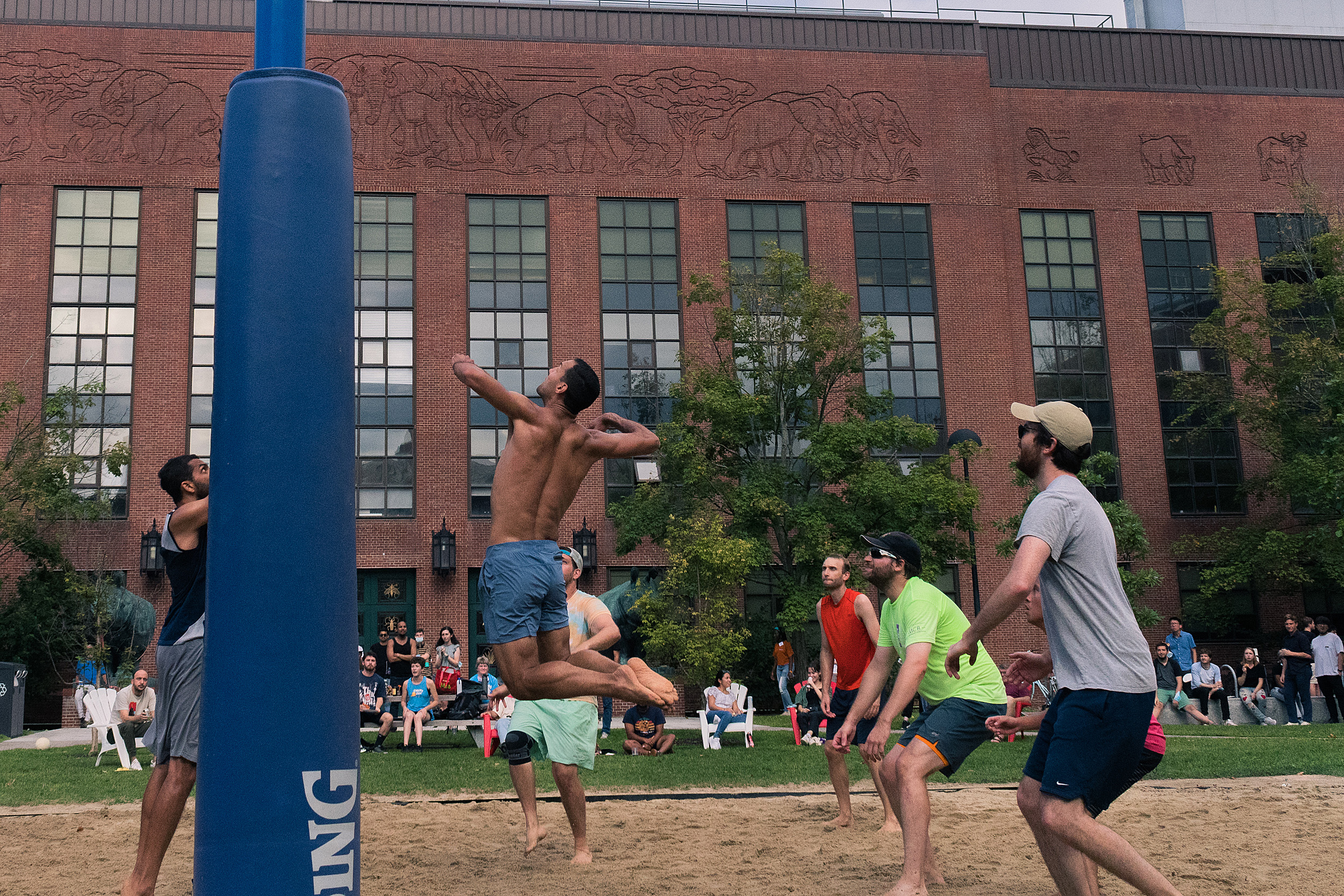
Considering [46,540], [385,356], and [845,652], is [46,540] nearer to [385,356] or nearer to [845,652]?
[385,356]

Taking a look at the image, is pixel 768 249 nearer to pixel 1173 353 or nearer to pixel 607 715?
pixel 607 715

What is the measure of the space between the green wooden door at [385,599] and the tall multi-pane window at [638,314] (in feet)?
19.4

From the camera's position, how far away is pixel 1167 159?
1357 inches

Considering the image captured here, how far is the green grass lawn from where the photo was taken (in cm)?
1106

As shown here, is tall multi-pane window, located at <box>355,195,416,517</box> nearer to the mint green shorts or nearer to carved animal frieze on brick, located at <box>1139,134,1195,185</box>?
carved animal frieze on brick, located at <box>1139,134,1195,185</box>

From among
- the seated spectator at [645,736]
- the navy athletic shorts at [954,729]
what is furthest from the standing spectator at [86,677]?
the navy athletic shorts at [954,729]

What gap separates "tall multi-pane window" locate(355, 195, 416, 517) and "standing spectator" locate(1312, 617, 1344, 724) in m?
21.2

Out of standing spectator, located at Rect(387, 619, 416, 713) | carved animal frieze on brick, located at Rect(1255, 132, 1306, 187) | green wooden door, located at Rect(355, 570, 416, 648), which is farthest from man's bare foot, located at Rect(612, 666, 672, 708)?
carved animal frieze on brick, located at Rect(1255, 132, 1306, 187)

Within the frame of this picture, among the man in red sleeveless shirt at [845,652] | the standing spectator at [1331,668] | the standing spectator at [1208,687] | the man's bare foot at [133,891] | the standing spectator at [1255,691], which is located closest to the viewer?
the man's bare foot at [133,891]

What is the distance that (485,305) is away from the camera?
31156 mm

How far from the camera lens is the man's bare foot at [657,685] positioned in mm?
6191

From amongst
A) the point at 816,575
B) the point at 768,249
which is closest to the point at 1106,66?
the point at 768,249

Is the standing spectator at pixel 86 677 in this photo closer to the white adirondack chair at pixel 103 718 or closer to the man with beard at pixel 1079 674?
the white adirondack chair at pixel 103 718

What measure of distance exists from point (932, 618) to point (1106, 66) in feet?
109
